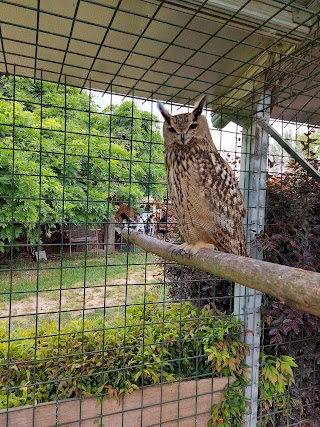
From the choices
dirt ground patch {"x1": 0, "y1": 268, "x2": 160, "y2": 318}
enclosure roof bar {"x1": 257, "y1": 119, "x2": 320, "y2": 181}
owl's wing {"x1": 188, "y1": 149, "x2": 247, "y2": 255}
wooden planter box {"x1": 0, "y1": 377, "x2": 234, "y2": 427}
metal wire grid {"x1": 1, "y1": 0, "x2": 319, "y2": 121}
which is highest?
metal wire grid {"x1": 1, "y1": 0, "x2": 319, "y2": 121}

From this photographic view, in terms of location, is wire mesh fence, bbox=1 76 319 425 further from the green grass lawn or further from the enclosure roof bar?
the green grass lawn

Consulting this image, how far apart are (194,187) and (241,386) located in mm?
1352

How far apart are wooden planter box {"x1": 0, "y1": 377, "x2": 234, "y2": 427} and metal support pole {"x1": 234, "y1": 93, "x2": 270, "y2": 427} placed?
0.70 ft

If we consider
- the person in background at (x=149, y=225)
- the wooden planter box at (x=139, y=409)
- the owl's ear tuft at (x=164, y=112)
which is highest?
the owl's ear tuft at (x=164, y=112)

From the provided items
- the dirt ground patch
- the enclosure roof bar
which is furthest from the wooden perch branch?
the dirt ground patch

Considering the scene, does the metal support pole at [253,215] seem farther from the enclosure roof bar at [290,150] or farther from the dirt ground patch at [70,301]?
the dirt ground patch at [70,301]

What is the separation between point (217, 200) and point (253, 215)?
2.09 ft

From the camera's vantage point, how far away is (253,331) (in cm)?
198

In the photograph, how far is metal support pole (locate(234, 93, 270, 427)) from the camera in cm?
196

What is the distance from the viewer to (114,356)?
1.75 meters

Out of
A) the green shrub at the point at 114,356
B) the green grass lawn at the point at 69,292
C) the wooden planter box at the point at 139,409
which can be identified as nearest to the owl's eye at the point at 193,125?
the green shrub at the point at 114,356

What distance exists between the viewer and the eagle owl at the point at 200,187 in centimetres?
151

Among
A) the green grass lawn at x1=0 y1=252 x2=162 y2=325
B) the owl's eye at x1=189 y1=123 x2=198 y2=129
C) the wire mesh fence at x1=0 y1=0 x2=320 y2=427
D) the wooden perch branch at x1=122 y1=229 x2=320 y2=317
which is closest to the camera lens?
the wooden perch branch at x1=122 y1=229 x2=320 y2=317

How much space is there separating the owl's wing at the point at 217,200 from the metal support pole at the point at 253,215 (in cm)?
42
